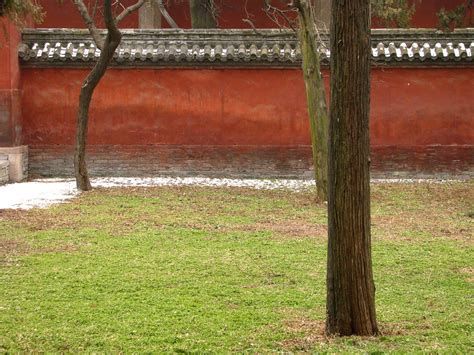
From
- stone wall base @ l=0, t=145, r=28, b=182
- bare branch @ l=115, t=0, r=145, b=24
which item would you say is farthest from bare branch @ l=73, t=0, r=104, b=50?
stone wall base @ l=0, t=145, r=28, b=182

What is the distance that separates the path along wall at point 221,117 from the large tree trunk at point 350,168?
38.3 ft

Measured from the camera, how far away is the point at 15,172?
16.4m

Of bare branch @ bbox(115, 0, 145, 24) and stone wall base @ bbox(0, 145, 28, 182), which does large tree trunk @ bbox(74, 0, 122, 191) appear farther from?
stone wall base @ bbox(0, 145, 28, 182)

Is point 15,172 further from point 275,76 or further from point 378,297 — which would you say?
point 378,297

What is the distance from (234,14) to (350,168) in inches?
637

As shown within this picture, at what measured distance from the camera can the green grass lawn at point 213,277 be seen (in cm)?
576

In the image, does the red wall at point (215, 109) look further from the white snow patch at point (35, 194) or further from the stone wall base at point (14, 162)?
the white snow patch at point (35, 194)

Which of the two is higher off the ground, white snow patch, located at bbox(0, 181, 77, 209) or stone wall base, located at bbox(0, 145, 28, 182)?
stone wall base, located at bbox(0, 145, 28, 182)

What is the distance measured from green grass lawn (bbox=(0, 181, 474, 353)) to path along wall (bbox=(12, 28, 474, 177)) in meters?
4.04

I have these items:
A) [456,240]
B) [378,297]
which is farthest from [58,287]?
[456,240]

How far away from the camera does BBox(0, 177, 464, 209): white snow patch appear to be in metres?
13.8

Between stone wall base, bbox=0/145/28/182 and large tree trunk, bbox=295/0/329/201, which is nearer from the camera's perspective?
large tree trunk, bbox=295/0/329/201

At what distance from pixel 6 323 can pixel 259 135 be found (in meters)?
11.6

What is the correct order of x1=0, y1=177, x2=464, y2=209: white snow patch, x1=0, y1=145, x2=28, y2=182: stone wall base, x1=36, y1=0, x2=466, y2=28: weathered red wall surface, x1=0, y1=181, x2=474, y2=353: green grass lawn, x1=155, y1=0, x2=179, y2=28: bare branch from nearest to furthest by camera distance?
1. x1=0, y1=181, x2=474, y2=353: green grass lawn
2. x1=0, y1=177, x2=464, y2=209: white snow patch
3. x1=0, y1=145, x2=28, y2=182: stone wall base
4. x1=155, y1=0, x2=179, y2=28: bare branch
5. x1=36, y1=0, x2=466, y2=28: weathered red wall surface
